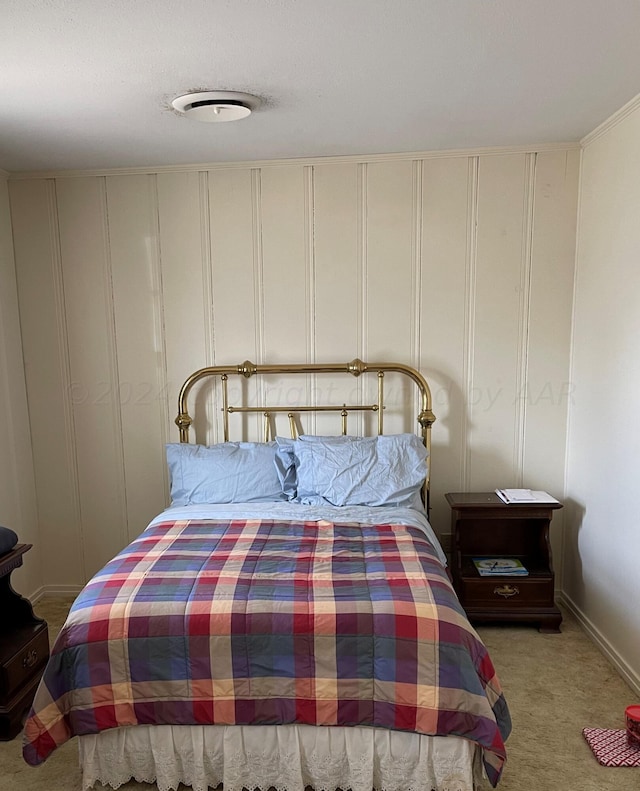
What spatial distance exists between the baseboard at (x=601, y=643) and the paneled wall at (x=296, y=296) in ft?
1.24

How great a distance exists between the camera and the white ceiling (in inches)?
68.9

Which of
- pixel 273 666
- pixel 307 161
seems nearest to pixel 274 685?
pixel 273 666

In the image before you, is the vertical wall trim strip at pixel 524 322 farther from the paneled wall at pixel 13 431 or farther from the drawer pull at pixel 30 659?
the paneled wall at pixel 13 431

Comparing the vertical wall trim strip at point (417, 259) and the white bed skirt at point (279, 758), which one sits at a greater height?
the vertical wall trim strip at point (417, 259)

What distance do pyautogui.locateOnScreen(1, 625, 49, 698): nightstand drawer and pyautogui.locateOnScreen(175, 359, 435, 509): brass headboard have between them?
124 cm

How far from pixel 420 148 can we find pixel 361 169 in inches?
13.1

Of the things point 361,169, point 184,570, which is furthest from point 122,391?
point 361,169

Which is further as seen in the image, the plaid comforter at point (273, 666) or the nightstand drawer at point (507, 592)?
the nightstand drawer at point (507, 592)

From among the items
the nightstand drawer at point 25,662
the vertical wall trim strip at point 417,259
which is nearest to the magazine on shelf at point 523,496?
the vertical wall trim strip at point 417,259

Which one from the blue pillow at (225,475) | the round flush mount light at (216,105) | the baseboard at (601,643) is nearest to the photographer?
the round flush mount light at (216,105)

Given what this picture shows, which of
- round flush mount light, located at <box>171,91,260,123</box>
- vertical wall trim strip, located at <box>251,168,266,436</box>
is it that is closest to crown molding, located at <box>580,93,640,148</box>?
round flush mount light, located at <box>171,91,260,123</box>

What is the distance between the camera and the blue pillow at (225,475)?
3.08 m

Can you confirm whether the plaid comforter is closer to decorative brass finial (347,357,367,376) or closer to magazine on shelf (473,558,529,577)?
magazine on shelf (473,558,529,577)

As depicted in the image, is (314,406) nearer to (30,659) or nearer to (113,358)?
(113,358)
